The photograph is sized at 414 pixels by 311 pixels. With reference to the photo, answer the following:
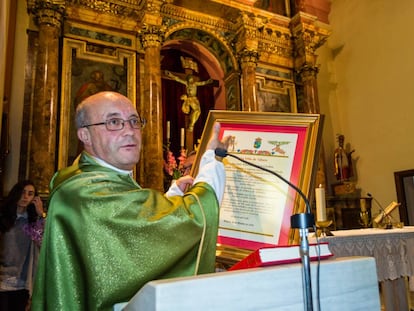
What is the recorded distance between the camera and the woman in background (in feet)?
11.1

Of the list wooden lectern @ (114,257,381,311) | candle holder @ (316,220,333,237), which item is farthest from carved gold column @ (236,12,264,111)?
wooden lectern @ (114,257,381,311)

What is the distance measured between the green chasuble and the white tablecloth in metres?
2.08

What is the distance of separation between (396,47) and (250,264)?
852cm

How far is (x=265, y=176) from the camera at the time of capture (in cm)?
204

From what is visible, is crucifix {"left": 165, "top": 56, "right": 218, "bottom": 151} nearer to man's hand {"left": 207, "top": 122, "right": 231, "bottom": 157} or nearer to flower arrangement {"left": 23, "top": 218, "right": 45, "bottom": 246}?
flower arrangement {"left": 23, "top": 218, "right": 45, "bottom": 246}

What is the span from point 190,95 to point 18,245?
16.3ft

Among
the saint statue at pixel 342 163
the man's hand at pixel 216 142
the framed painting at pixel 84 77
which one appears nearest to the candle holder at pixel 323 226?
the man's hand at pixel 216 142

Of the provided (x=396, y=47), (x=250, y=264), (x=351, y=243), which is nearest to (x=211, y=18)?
(x=396, y=47)

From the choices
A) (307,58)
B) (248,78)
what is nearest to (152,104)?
(248,78)

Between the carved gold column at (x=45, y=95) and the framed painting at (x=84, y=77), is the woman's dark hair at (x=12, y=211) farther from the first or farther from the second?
the framed painting at (x=84, y=77)

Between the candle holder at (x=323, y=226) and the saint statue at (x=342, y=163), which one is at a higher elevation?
the saint statue at (x=342, y=163)

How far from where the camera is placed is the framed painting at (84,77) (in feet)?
18.8

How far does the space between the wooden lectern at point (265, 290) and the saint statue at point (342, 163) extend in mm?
7673

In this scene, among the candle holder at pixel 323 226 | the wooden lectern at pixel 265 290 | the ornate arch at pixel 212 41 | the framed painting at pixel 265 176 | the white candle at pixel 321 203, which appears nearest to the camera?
the wooden lectern at pixel 265 290
